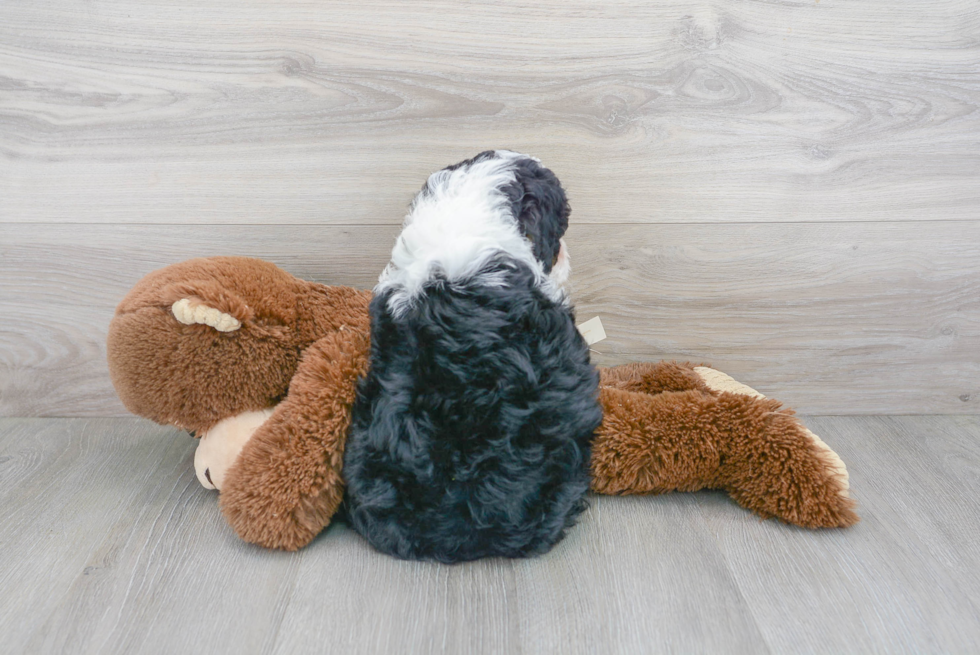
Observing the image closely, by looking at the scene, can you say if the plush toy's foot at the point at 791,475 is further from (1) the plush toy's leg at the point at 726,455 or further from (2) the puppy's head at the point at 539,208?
(2) the puppy's head at the point at 539,208

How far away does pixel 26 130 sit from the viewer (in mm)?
911

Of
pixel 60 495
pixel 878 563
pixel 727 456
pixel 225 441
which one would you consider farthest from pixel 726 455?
pixel 60 495

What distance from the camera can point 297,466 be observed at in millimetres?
711

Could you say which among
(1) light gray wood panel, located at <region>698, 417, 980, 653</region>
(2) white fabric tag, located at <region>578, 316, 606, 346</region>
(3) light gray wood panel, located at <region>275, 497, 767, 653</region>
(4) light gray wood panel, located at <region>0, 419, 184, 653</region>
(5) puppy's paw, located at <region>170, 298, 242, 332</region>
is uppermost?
(5) puppy's paw, located at <region>170, 298, 242, 332</region>

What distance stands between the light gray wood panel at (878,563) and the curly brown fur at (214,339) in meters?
0.52

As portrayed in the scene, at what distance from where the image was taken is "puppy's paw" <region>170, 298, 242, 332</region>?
0.72 m

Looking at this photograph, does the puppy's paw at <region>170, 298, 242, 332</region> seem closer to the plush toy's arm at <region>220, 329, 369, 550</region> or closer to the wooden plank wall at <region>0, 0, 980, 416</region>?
the plush toy's arm at <region>220, 329, 369, 550</region>

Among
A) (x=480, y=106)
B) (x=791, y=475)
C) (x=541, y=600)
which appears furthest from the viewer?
(x=480, y=106)

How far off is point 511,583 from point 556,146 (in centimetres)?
56

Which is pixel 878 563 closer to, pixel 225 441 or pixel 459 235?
pixel 459 235

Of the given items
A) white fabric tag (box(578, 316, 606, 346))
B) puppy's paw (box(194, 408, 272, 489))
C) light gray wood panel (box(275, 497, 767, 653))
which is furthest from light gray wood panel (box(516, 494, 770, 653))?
puppy's paw (box(194, 408, 272, 489))

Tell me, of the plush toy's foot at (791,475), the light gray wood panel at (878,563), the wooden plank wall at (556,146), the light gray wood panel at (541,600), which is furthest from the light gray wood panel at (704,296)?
the light gray wood panel at (541,600)

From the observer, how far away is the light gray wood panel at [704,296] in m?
0.95

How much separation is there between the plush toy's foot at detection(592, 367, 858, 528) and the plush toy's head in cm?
40
